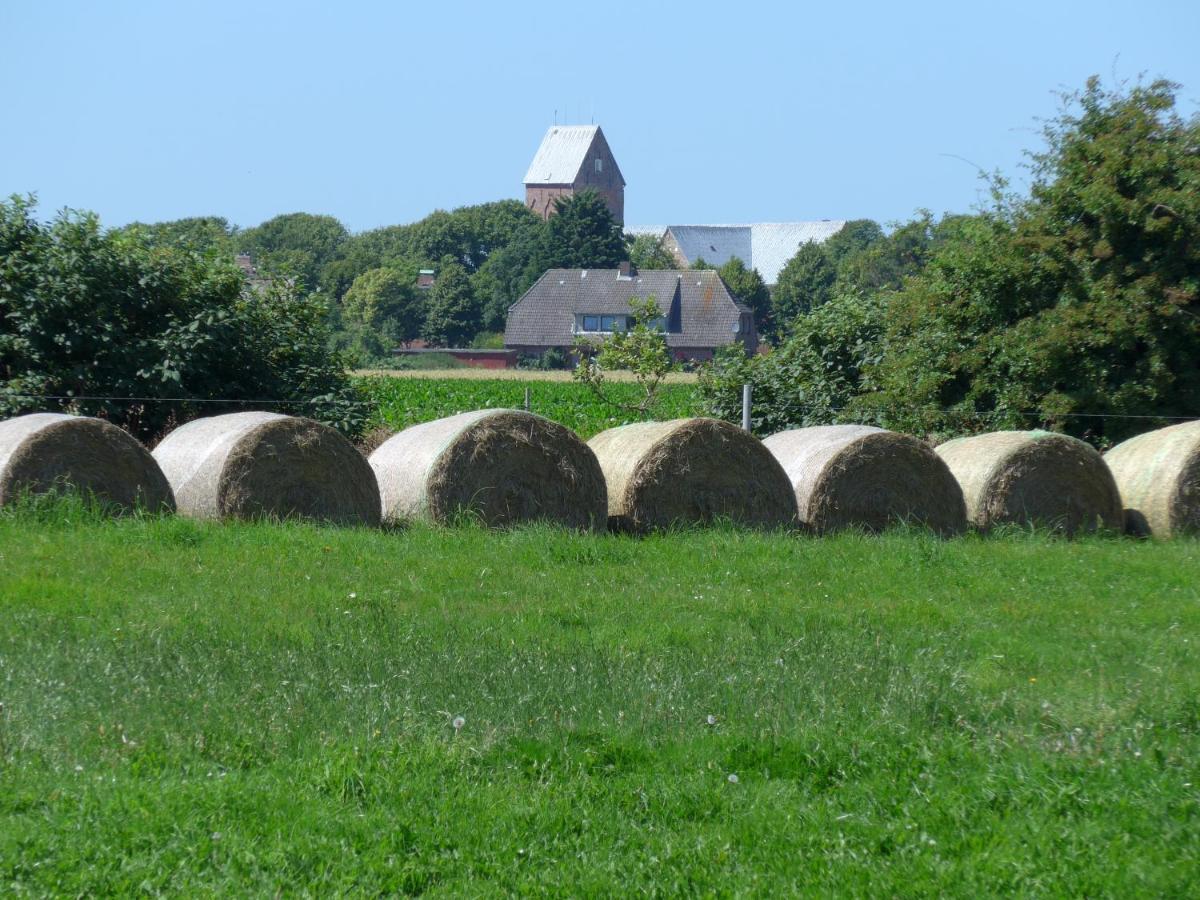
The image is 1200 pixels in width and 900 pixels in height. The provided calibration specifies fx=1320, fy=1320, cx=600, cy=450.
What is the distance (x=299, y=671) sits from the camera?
684 cm

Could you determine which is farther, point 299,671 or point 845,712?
point 299,671

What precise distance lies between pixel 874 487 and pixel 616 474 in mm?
2810

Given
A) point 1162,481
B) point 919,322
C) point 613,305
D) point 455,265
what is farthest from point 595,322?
point 1162,481

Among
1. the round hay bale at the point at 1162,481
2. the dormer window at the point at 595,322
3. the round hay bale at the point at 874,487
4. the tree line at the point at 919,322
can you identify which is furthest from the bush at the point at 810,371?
the dormer window at the point at 595,322

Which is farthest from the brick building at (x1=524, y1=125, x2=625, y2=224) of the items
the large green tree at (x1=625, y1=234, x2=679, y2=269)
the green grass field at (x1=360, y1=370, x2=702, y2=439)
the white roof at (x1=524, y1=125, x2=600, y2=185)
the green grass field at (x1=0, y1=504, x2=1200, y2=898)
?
the green grass field at (x1=0, y1=504, x2=1200, y2=898)

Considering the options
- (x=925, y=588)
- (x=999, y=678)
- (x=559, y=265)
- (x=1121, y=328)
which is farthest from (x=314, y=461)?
(x=559, y=265)

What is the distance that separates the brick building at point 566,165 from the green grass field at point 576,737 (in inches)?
6703

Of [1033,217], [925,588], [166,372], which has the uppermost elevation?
[1033,217]

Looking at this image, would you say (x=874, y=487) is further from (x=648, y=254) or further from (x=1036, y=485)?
(x=648, y=254)

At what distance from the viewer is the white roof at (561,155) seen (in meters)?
179

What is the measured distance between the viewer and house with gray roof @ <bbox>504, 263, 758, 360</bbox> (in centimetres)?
9200

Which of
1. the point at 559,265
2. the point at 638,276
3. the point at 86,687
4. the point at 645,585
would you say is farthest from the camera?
the point at 559,265

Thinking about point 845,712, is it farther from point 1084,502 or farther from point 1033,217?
point 1033,217

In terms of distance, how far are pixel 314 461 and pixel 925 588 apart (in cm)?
607
